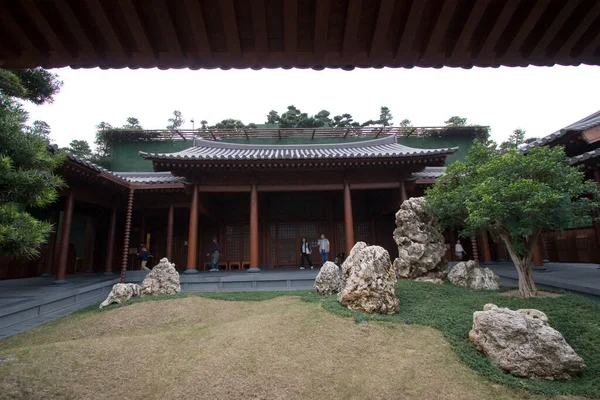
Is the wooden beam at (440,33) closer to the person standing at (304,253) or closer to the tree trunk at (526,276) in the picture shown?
the tree trunk at (526,276)

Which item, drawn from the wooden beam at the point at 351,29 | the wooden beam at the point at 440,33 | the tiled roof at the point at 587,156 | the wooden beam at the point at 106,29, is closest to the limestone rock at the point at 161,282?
the wooden beam at the point at 106,29

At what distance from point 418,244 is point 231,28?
8.12 m

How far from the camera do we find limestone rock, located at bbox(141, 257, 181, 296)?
28.8ft

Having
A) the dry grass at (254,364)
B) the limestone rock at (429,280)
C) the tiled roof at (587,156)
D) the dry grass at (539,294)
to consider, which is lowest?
the dry grass at (254,364)

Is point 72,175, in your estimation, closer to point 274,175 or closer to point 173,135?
point 274,175

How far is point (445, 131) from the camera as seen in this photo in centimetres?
2309

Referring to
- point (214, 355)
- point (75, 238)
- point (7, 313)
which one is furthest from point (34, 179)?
point (75, 238)

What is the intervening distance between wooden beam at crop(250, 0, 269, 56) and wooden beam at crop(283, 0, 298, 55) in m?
0.16

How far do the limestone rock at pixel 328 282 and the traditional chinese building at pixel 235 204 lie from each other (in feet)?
11.2

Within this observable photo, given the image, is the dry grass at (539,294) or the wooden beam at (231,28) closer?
the wooden beam at (231,28)

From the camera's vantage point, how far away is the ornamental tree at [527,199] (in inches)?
249

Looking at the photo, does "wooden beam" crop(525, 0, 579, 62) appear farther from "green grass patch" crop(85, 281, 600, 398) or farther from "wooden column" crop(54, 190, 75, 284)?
"wooden column" crop(54, 190, 75, 284)

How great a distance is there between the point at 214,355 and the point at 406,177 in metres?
10.1

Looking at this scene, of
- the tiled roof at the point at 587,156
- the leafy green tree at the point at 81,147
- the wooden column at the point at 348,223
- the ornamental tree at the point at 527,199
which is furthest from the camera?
the leafy green tree at the point at 81,147
